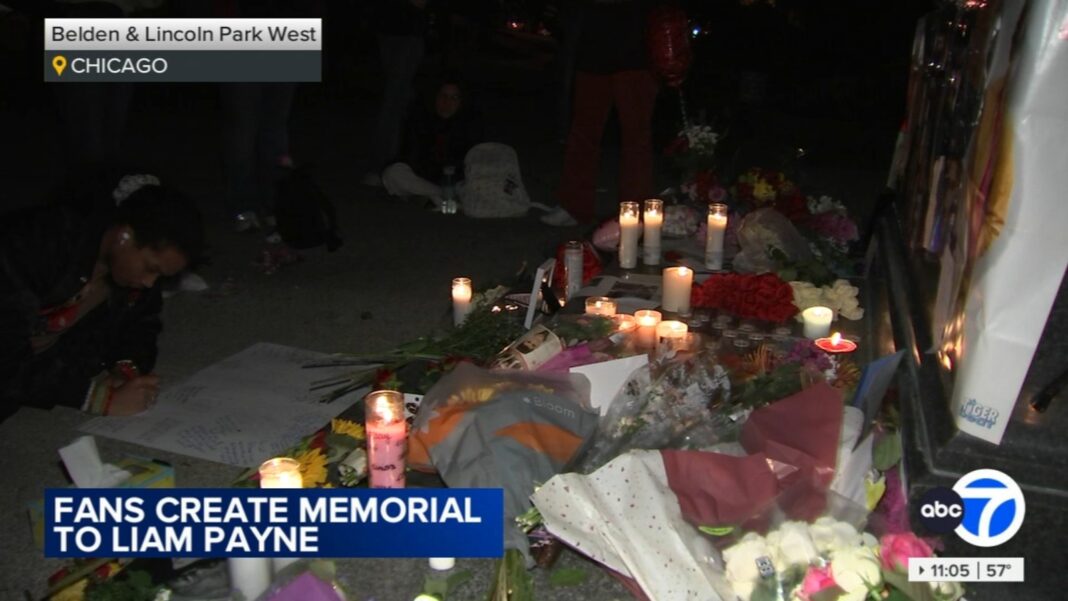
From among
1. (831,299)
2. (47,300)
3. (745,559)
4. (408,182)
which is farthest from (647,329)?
(408,182)

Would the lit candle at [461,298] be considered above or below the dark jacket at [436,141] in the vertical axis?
below

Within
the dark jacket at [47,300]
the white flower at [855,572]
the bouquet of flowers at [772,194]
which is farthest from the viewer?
the bouquet of flowers at [772,194]

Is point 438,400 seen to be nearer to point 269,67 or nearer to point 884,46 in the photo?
point 269,67

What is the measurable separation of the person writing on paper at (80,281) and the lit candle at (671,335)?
146cm

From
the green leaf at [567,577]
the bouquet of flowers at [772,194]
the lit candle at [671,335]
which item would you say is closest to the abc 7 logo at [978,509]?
the green leaf at [567,577]

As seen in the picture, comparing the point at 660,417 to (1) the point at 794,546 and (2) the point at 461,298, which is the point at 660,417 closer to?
(1) the point at 794,546

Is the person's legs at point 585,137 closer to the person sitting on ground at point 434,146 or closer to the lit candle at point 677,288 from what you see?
the person sitting on ground at point 434,146

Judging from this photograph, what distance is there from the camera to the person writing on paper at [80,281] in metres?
2.81

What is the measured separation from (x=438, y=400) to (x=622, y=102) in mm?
3216

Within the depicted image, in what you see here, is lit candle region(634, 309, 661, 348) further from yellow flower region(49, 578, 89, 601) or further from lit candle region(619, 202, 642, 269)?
yellow flower region(49, 578, 89, 601)

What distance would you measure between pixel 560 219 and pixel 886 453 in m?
3.69

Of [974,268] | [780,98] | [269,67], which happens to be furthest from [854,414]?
[780,98]

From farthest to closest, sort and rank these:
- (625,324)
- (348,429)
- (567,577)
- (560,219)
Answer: (560,219) → (625,324) → (348,429) → (567,577)

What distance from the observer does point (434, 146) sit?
20.7ft
